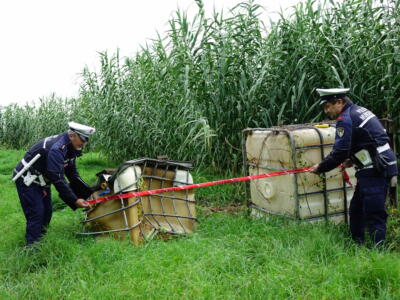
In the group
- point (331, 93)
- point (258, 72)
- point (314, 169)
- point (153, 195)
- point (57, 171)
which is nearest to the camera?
point (331, 93)

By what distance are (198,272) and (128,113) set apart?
5322 millimetres

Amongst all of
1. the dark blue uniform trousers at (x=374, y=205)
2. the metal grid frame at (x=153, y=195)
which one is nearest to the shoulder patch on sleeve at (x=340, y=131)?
the dark blue uniform trousers at (x=374, y=205)

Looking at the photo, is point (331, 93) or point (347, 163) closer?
point (331, 93)

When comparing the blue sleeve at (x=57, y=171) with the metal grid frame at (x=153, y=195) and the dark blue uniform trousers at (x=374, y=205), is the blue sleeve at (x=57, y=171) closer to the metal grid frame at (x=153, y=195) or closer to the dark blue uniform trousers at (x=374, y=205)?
the metal grid frame at (x=153, y=195)

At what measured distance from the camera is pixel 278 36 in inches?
209

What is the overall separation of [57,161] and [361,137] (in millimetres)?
2958

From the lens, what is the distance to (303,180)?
155 inches

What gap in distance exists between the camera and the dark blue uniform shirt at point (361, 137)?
3.44 metres

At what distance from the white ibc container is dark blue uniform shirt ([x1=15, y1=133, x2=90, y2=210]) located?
2.14 metres

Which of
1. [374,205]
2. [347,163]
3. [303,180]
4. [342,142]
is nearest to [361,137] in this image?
[342,142]

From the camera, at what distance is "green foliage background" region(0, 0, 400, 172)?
4.89 m

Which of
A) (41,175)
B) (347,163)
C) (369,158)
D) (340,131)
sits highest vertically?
(340,131)

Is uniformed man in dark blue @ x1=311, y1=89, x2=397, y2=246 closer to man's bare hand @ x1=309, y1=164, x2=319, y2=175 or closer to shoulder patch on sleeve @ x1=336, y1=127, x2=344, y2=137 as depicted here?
shoulder patch on sleeve @ x1=336, y1=127, x2=344, y2=137

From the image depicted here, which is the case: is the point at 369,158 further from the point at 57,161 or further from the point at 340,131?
the point at 57,161
